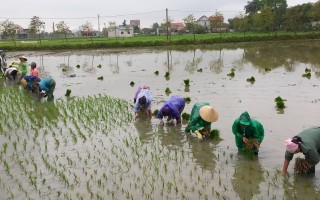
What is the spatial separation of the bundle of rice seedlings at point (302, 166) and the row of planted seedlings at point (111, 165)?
0.34 metres

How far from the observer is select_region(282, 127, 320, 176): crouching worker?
218 inches

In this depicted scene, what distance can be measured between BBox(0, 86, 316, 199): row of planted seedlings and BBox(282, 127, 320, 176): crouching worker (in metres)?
0.51

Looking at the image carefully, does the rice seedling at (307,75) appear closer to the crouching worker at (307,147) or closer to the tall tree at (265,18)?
the crouching worker at (307,147)

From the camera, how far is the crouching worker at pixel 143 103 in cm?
942

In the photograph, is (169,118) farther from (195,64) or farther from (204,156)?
(195,64)

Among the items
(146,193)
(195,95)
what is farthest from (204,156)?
(195,95)

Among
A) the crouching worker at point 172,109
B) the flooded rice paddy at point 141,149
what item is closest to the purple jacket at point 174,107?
the crouching worker at point 172,109

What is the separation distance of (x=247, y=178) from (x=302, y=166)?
87 centimetres

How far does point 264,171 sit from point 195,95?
22.8 ft

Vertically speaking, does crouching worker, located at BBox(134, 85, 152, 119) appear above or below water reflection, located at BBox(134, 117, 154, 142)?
above

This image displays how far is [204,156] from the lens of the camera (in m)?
7.01

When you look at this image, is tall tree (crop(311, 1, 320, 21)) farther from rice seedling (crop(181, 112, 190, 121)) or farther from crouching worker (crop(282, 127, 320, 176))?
crouching worker (crop(282, 127, 320, 176))

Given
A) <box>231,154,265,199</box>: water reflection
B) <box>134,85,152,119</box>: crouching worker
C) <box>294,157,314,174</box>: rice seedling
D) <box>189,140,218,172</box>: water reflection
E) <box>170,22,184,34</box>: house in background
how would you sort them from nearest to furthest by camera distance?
<box>231,154,265,199</box>: water reflection < <box>294,157,314,174</box>: rice seedling < <box>189,140,218,172</box>: water reflection < <box>134,85,152,119</box>: crouching worker < <box>170,22,184,34</box>: house in background

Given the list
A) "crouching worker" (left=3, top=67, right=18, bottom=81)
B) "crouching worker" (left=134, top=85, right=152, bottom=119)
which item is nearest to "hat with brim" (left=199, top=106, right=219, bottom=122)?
"crouching worker" (left=134, top=85, right=152, bottom=119)
